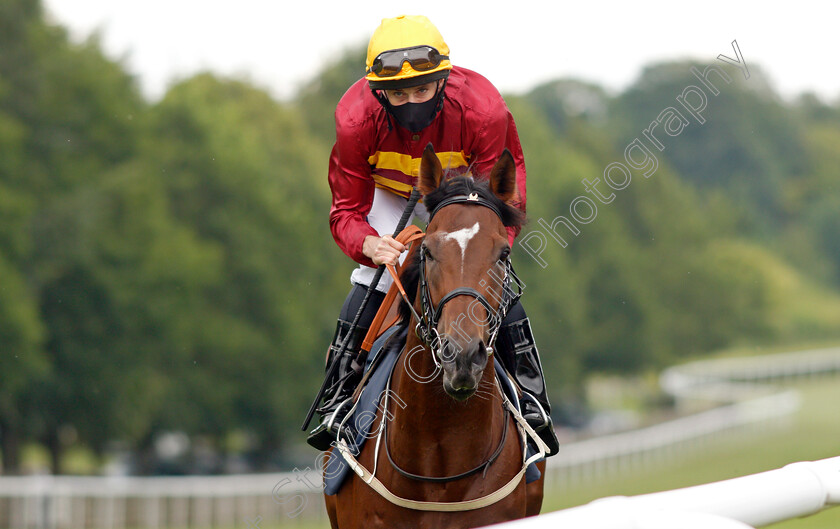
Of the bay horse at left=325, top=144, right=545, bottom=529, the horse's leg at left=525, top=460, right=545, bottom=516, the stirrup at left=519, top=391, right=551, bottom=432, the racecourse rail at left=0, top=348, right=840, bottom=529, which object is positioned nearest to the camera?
the racecourse rail at left=0, top=348, right=840, bottom=529

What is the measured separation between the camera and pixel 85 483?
57.5ft

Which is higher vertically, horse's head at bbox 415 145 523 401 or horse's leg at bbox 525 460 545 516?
horse's head at bbox 415 145 523 401

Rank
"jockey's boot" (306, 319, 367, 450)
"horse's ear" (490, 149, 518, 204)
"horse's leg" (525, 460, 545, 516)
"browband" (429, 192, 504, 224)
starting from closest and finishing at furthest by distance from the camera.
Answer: "browband" (429, 192, 504, 224) < "horse's ear" (490, 149, 518, 204) < "jockey's boot" (306, 319, 367, 450) < "horse's leg" (525, 460, 545, 516)

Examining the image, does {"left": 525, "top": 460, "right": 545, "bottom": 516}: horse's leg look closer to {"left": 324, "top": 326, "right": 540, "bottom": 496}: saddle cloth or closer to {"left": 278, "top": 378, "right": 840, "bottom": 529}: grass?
{"left": 324, "top": 326, "right": 540, "bottom": 496}: saddle cloth

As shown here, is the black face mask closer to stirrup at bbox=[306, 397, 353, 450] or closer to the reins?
the reins

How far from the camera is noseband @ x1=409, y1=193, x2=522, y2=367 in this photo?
4.04m

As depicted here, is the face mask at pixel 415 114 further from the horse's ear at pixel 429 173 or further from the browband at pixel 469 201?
the browband at pixel 469 201

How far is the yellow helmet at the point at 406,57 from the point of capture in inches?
192

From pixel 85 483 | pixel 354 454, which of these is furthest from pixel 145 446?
pixel 354 454

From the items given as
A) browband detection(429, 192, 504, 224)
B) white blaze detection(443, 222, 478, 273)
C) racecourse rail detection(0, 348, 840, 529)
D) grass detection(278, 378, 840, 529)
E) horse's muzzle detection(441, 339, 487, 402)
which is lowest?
grass detection(278, 378, 840, 529)

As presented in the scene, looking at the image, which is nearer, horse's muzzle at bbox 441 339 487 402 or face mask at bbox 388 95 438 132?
horse's muzzle at bbox 441 339 487 402

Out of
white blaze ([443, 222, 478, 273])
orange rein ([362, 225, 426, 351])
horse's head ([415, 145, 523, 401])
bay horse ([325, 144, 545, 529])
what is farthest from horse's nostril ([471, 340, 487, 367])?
orange rein ([362, 225, 426, 351])

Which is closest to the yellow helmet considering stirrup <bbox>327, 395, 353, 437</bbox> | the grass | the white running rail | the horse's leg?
stirrup <bbox>327, 395, 353, 437</bbox>

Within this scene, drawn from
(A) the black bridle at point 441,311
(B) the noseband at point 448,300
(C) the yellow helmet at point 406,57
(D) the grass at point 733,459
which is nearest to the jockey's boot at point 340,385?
(A) the black bridle at point 441,311
